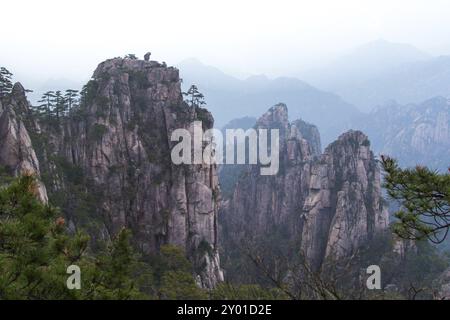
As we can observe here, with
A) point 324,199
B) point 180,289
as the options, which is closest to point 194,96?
point 324,199

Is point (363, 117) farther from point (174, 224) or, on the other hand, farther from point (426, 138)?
point (174, 224)

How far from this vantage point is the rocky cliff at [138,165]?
3528 cm

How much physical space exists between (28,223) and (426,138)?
467ft

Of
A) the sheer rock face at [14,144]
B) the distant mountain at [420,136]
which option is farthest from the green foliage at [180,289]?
the distant mountain at [420,136]

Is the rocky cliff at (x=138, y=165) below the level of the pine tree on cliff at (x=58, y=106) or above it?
below

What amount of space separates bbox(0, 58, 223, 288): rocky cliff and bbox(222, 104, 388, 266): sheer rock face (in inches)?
526

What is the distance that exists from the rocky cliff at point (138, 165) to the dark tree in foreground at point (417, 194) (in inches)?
1112

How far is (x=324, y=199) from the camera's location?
5131 cm

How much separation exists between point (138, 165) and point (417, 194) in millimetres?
31610

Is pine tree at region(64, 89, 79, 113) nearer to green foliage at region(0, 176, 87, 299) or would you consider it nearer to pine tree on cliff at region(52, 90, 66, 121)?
pine tree on cliff at region(52, 90, 66, 121)

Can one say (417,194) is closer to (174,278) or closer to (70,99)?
(174,278)

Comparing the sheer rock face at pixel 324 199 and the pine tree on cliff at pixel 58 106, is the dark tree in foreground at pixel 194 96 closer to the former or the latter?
the pine tree on cliff at pixel 58 106
